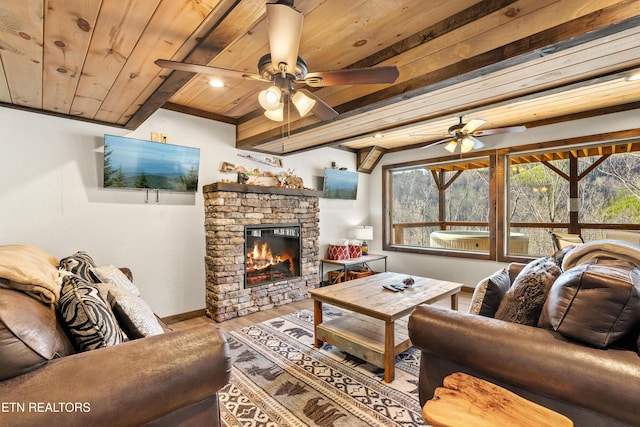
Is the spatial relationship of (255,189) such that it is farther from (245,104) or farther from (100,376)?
(100,376)

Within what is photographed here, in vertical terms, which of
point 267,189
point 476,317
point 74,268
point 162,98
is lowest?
point 476,317

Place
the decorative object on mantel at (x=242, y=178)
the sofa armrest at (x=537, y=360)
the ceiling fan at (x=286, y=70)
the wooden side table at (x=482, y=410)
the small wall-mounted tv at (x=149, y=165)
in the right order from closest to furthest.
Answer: the wooden side table at (x=482, y=410), the sofa armrest at (x=537, y=360), the ceiling fan at (x=286, y=70), the small wall-mounted tv at (x=149, y=165), the decorative object on mantel at (x=242, y=178)

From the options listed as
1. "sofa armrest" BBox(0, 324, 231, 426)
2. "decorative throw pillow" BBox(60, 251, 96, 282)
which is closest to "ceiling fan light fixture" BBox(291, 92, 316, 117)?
"sofa armrest" BBox(0, 324, 231, 426)

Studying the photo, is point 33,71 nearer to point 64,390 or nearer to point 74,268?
point 74,268

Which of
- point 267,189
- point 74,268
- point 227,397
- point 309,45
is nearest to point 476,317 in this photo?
point 227,397

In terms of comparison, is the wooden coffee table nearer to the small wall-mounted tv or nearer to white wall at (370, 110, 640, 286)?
white wall at (370, 110, 640, 286)

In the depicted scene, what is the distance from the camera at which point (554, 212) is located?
4.33 metres

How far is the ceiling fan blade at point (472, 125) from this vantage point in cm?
297

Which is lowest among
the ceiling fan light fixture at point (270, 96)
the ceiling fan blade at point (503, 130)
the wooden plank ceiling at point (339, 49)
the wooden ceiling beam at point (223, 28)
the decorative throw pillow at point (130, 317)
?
the decorative throw pillow at point (130, 317)

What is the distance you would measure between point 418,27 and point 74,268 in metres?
2.73

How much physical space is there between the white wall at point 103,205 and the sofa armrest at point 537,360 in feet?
9.33

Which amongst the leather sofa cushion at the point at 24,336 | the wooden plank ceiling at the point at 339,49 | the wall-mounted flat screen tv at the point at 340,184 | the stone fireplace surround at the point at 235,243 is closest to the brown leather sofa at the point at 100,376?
the leather sofa cushion at the point at 24,336

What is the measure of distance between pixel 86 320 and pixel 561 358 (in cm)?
190

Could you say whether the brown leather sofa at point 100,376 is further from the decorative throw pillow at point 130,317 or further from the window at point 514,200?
the window at point 514,200
